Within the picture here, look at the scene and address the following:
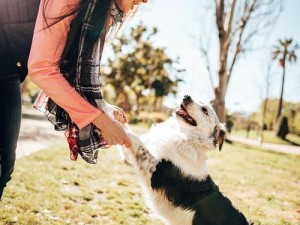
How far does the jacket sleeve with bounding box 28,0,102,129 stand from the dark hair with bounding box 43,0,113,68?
0.9 inches

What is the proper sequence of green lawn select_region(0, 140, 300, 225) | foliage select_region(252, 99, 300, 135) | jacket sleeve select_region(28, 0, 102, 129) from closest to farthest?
jacket sleeve select_region(28, 0, 102, 129) < green lawn select_region(0, 140, 300, 225) < foliage select_region(252, 99, 300, 135)

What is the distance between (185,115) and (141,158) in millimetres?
1135

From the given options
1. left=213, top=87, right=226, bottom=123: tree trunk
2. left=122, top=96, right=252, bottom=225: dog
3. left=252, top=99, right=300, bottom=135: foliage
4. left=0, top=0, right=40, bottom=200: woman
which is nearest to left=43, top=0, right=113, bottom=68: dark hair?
left=0, top=0, right=40, bottom=200: woman

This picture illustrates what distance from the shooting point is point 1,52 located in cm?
180

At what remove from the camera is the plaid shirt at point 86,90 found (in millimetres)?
1665

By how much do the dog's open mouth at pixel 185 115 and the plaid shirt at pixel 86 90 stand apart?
6.65 feet

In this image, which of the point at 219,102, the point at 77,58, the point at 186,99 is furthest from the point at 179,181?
the point at 219,102

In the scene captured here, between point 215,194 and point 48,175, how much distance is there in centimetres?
354

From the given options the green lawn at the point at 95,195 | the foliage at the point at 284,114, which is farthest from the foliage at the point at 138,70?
the green lawn at the point at 95,195

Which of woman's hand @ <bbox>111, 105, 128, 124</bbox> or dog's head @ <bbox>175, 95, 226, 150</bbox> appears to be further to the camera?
dog's head @ <bbox>175, 95, 226, 150</bbox>

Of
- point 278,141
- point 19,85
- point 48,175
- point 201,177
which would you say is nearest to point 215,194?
point 201,177

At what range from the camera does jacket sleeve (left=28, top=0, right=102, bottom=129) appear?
1491mm

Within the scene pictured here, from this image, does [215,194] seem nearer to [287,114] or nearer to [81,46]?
[81,46]

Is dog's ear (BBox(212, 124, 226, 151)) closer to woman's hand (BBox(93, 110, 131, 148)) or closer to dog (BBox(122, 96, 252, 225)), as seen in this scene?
dog (BBox(122, 96, 252, 225))
